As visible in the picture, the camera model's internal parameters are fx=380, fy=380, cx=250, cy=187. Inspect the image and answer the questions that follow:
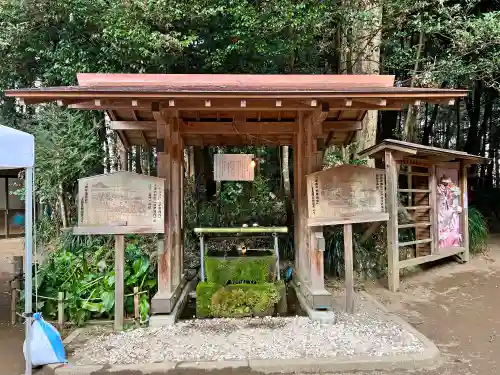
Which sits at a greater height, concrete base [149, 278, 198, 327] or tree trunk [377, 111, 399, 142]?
tree trunk [377, 111, 399, 142]

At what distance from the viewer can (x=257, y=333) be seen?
14.4ft

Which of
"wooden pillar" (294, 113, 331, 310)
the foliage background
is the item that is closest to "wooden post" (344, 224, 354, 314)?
"wooden pillar" (294, 113, 331, 310)

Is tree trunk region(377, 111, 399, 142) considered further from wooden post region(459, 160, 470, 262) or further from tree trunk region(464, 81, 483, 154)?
wooden post region(459, 160, 470, 262)

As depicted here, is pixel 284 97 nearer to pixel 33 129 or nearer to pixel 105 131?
pixel 105 131

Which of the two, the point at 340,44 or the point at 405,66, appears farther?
the point at 405,66

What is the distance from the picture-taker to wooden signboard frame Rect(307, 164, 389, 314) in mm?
4996

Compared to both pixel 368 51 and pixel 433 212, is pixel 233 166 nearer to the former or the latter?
pixel 368 51

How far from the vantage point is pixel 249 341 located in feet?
13.6

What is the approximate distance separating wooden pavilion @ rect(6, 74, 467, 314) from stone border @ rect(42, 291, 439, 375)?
3.96 ft

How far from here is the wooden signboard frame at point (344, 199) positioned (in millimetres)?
4996

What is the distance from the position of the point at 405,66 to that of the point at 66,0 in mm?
8066

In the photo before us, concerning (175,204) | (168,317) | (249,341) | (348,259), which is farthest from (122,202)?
(348,259)

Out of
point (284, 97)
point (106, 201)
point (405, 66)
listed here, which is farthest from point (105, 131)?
point (405, 66)

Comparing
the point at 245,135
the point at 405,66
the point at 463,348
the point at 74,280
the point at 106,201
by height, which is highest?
the point at 405,66
